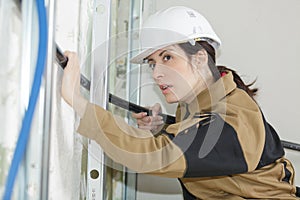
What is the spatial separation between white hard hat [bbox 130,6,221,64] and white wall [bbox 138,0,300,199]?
46 cm

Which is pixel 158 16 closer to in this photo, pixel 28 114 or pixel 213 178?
pixel 213 178

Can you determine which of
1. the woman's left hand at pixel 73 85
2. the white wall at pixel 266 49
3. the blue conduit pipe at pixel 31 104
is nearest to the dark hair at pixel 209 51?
the woman's left hand at pixel 73 85

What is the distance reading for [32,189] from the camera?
2.06 feet

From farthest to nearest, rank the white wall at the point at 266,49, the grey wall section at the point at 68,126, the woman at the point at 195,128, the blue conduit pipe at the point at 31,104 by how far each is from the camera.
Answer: the white wall at the point at 266,49 < the woman at the point at 195,128 < the grey wall section at the point at 68,126 < the blue conduit pipe at the point at 31,104

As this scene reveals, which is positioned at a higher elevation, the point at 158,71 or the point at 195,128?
the point at 158,71

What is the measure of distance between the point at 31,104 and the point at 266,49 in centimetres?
129

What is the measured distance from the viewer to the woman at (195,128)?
3.11 feet

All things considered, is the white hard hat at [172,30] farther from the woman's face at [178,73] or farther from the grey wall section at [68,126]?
the grey wall section at [68,126]

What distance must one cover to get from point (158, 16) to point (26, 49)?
64 centimetres

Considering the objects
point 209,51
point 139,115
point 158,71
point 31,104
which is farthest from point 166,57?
point 31,104

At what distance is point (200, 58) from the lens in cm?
118

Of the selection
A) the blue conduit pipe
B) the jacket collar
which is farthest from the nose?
the blue conduit pipe

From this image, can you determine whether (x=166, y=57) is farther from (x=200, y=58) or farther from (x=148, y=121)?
(x=148, y=121)

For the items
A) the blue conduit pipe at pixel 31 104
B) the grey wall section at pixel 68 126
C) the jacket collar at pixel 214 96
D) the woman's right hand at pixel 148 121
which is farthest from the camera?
the woman's right hand at pixel 148 121
